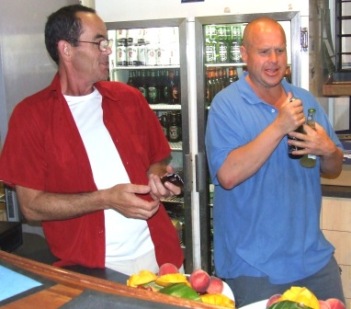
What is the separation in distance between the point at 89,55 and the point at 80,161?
437 mm

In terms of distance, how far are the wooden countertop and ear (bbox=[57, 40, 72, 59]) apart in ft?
3.35

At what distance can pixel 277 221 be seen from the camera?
1.86 m

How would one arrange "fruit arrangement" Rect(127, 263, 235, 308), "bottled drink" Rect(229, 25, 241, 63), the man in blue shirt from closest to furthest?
"fruit arrangement" Rect(127, 263, 235, 308) → the man in blue shirt → "bottled drink" Rect(229, 25, 241, 63)

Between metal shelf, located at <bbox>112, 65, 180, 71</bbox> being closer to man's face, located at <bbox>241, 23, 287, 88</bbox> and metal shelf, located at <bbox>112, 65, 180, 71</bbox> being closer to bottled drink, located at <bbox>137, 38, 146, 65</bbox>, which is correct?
bottled drink, located at <bbox>137, 38, 146, 65</bbox>

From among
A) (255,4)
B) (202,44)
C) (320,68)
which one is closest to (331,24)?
(320,68)

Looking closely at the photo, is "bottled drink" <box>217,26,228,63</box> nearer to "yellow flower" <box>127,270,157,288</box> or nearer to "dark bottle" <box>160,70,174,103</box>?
"dark bottle" <box>160,70,174,103</box>

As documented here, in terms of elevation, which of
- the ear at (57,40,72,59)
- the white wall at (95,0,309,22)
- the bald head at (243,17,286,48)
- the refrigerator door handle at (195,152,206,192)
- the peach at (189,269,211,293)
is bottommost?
the peach at (189,269,211,293)

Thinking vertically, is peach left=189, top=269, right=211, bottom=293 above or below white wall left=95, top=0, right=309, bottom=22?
below

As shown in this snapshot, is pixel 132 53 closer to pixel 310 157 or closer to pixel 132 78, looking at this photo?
pixel 132 78

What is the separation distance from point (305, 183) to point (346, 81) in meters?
1.66

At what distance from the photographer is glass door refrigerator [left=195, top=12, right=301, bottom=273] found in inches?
124

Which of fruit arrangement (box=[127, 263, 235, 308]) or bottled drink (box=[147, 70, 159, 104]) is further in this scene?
bottled drink (box=[147, 70, 159, 104])

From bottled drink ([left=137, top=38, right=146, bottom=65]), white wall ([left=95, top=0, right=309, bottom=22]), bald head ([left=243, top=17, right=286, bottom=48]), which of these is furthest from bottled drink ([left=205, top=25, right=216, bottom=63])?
bald head ([left=243, top=17, right=286, bottom=48])

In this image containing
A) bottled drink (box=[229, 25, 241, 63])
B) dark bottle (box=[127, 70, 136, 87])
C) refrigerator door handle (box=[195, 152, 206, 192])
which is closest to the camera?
refrigerator door handle (box=[195, 152, 206, 192])
